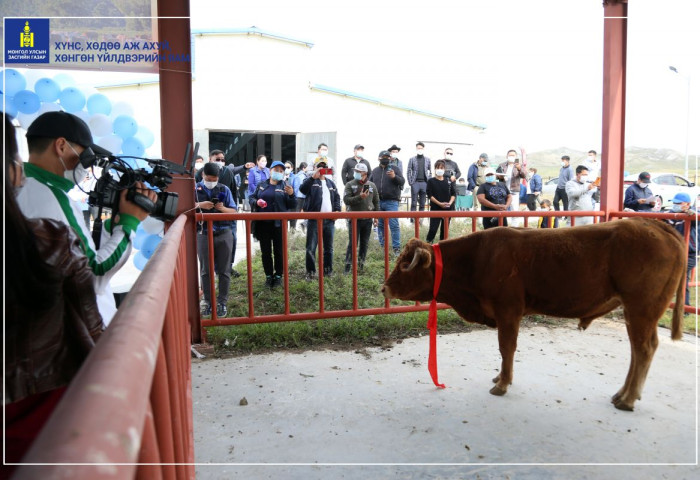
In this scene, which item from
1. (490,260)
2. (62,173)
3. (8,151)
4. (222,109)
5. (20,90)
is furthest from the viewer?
(222,109)

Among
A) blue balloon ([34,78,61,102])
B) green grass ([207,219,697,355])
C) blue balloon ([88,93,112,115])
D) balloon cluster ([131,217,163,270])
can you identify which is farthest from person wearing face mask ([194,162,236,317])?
blue balloon ([34,78,61,102])

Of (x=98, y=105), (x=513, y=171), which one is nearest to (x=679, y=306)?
(x=98, y=105)

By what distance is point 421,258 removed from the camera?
3773mm

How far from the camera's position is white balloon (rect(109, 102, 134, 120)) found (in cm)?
474

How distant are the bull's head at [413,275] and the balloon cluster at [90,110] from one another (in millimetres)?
2384

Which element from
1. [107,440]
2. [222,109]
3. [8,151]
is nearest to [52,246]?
[8,151]

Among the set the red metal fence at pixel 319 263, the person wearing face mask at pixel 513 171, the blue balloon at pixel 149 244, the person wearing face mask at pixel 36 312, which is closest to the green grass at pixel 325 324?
the red metal fence at pixel 319 263

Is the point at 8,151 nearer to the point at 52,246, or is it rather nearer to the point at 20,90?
the point at 52,246

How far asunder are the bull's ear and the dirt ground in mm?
992

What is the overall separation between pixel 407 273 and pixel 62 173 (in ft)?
8.26

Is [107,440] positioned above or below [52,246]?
below

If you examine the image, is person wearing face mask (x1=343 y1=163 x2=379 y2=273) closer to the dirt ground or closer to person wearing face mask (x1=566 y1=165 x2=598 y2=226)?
the dirt ground

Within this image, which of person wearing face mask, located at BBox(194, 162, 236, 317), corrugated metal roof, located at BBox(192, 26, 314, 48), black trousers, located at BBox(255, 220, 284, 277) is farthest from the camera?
corrugated metal roof, located at BBox(192, 26, 314, 48)

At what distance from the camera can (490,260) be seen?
370cm
